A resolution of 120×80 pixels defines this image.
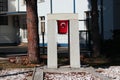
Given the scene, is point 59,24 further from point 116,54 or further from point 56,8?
point 56,8

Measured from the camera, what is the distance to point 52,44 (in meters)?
15.4

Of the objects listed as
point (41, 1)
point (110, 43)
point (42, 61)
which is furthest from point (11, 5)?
point (42, 61)

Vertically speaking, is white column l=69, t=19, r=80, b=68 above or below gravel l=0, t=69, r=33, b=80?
above

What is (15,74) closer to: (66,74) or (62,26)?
(66,74)

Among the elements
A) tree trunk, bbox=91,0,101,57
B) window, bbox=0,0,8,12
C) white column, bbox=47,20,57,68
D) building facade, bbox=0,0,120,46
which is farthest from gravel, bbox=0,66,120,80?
window, bbox=0,0,8,12

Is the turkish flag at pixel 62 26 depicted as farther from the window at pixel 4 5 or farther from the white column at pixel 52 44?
the window at pixel 4 5

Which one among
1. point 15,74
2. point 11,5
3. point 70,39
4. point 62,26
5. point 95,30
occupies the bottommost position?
point 15,74

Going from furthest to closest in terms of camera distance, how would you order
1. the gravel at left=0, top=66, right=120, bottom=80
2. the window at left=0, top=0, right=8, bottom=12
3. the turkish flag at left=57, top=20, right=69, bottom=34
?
the window at left=0, top=0, right=8, bottom=12, the turkish flag at left=57, top=20, right=69, bottom=34, the gravel at left=0, top=66, right=120, bottom=80

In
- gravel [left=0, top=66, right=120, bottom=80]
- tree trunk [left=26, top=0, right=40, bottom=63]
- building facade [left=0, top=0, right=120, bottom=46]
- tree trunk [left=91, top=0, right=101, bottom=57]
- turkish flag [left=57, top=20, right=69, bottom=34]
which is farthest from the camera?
building facade [left=0, top=0, right=120, bottom=46]

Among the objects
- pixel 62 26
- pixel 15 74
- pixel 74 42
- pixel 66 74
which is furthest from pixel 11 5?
pixel 66 74

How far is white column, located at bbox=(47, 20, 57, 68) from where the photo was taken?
15398 millimetres

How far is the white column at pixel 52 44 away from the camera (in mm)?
15398

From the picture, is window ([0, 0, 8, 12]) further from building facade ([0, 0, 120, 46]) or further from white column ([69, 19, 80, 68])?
white column ([69, 19, 80, 68])

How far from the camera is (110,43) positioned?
82.3 feet
